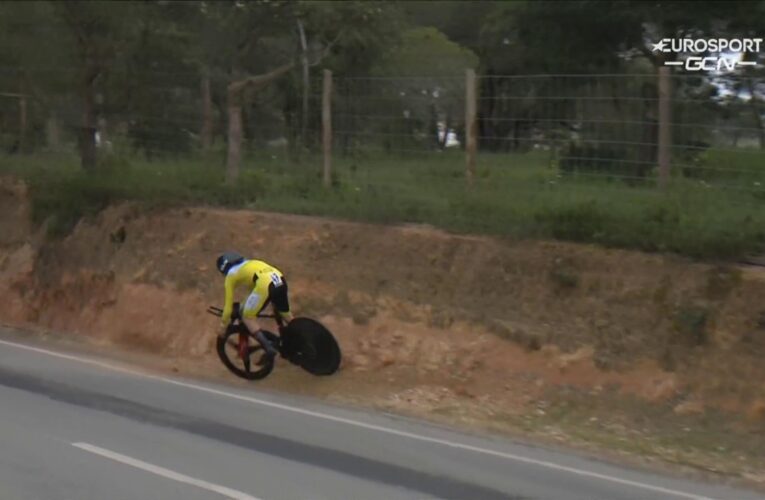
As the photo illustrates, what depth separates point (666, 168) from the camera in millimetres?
13188

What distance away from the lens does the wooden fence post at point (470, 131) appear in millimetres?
14742

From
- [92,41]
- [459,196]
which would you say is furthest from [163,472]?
[92,41]

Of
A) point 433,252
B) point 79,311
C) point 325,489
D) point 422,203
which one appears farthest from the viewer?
point 79,311

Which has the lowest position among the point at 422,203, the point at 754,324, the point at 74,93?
Result: the point at 754,324

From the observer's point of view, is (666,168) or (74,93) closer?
(666,168)

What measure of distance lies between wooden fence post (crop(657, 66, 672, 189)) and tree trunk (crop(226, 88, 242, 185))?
23.6 ft

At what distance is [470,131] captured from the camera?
14.9m

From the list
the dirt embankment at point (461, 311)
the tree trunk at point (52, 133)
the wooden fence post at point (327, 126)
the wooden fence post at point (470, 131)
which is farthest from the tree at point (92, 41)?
the wooden fence post at point (470, 131)

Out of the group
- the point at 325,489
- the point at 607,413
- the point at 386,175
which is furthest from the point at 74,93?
the point at 325,489

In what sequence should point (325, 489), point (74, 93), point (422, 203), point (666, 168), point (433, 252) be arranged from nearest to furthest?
point (325, 489), point (666, 168), point (433, 252), point (422, 203), point (74, 93)

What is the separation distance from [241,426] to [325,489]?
239cm

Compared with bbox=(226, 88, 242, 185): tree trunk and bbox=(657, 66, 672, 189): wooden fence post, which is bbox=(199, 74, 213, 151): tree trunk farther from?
bbox=(657, 66, 672, 189): wooden fence post

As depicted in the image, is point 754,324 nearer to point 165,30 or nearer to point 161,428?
point 161,428

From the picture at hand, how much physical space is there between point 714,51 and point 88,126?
11.4 metres
